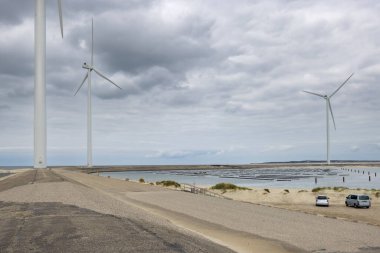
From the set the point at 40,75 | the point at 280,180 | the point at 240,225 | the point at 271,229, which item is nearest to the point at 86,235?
the point at 240,225

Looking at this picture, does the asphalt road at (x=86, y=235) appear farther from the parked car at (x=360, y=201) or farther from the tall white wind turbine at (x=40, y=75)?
the tall white wind turbine at (x=40, y=75)

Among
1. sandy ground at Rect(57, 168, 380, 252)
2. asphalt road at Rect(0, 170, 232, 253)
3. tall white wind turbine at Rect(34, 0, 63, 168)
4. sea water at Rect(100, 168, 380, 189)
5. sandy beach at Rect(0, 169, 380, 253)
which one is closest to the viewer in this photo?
asphalt road at Rect(0, 170, 232, 253)

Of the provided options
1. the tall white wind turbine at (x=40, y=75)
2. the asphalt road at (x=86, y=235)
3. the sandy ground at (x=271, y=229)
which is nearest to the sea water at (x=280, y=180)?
the tall white wind turbine at (x=40, y=75)

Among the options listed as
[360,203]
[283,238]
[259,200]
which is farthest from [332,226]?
[259,200]

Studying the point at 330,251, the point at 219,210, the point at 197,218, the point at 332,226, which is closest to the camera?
the point at 330,251

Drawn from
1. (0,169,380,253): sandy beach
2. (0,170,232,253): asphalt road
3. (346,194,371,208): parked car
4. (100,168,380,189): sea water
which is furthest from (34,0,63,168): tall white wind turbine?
(0,170,232,253): asphalt road

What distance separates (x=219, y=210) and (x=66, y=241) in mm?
17329

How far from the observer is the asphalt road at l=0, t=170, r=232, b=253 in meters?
15.3

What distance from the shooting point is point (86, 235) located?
57.5ft

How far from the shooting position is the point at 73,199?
108 ft

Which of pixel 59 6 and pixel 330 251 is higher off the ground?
pixel 59 6

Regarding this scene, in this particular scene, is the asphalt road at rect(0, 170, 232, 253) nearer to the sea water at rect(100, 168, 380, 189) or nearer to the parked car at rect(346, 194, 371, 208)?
the parked car at rect(346, 194, 371, 208)

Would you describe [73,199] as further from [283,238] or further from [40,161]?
[40,161]

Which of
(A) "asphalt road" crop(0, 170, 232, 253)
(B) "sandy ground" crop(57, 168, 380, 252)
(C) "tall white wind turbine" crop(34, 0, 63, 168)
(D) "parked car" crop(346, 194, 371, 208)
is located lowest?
(D) "parked car" crop(346, 194, 371, 208)
